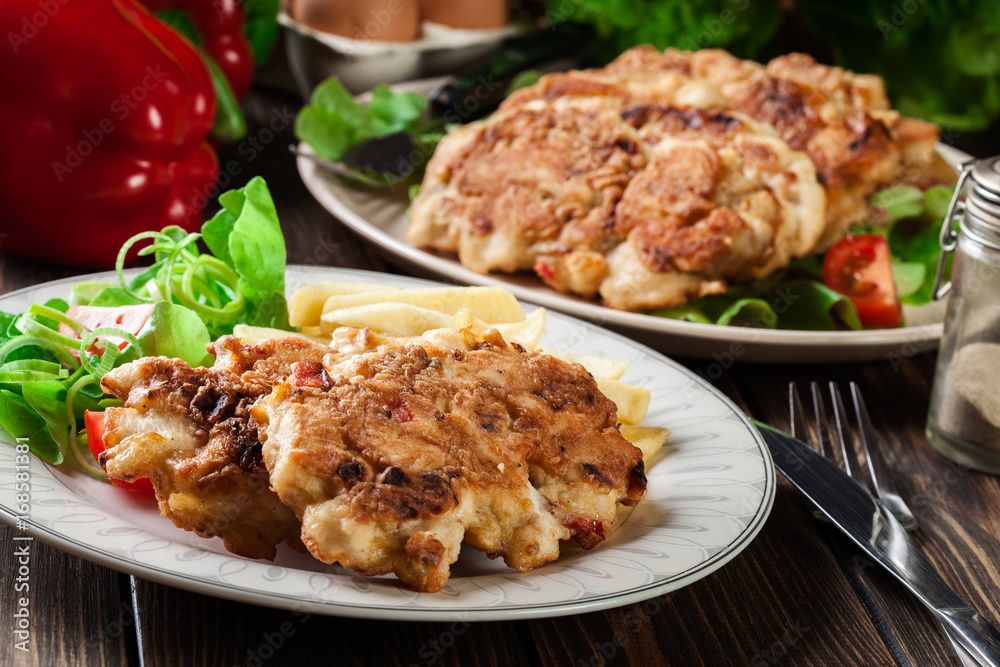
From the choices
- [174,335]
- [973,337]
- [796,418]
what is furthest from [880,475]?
[174,335]

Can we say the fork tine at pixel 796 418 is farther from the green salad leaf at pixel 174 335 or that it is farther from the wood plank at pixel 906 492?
the green salad leaf at pixel 174 335

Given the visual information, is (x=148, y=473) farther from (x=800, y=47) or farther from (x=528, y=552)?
(x=800, y=47)

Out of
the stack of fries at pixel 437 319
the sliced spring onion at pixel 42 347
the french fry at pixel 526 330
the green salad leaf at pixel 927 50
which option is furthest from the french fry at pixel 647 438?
the green salad leaf at pixel 927 50

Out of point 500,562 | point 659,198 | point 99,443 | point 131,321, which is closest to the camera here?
point 500,562

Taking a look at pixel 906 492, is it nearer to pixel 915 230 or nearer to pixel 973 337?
pixel 973 337

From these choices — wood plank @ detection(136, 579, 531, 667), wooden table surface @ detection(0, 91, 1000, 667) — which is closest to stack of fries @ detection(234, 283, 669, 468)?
wooden table surface @ detection(0, 91, 1000, 667)

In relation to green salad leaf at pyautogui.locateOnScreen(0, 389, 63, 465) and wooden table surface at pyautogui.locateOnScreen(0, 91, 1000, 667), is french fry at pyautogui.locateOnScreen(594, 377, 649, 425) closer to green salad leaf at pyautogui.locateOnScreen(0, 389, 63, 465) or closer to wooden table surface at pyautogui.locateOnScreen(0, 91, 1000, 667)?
wooden table surface at pyautogui.locateOnScreen(0, 91, 1000, 667)

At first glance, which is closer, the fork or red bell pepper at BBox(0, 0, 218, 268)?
the fork
